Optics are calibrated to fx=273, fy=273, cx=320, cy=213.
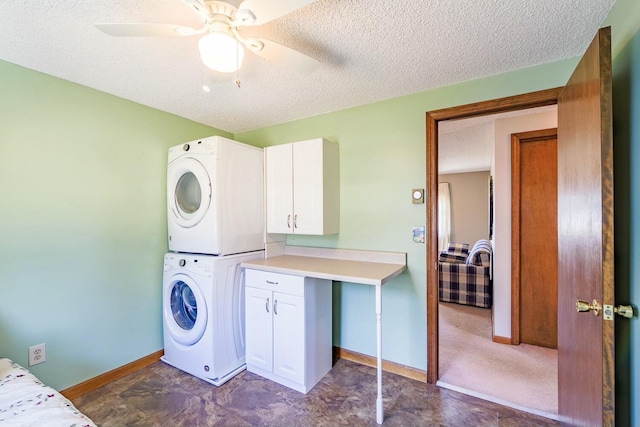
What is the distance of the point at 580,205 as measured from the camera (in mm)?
1205

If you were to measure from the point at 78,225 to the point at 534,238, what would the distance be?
153 inches

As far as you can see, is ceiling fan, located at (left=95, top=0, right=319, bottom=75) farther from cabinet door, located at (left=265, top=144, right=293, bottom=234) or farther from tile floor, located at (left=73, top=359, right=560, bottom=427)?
tile floor, located at (left=73, top=359, right=560, bottom=427)

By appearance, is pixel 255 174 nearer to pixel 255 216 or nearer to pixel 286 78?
pixel 255 216

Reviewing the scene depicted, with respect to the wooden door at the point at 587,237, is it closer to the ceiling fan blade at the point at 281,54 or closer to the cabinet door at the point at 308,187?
the ceiling fan blade at the point at 281,54

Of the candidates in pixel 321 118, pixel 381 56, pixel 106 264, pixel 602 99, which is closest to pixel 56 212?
pixel 106 264

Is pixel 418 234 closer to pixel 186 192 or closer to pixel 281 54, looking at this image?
pixel 281 54

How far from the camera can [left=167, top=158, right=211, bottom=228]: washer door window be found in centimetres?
221

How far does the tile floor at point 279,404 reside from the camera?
67.6 inches

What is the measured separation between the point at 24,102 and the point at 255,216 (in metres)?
1.66

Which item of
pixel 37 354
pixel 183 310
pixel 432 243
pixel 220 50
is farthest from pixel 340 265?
pixel 37 354

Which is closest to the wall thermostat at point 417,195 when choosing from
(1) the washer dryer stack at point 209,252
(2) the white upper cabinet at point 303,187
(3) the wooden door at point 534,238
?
(2) the white upper cabinet at point 303,187

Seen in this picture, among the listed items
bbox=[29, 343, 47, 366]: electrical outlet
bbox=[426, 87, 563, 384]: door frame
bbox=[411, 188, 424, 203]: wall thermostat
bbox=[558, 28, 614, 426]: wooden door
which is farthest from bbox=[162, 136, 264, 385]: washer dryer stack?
bbox=[558, 28, 614, 426]: wooden door

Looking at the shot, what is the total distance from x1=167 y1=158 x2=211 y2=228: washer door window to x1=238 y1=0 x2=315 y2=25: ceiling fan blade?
1391 mm

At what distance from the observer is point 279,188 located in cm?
251
